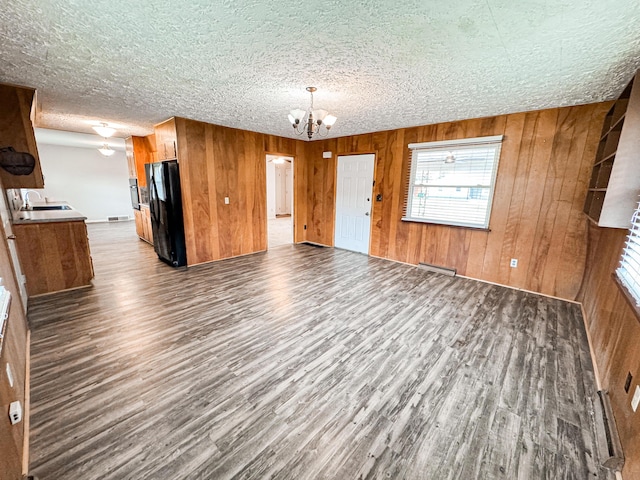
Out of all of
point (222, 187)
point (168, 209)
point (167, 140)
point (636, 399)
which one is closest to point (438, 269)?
point (636, 399)

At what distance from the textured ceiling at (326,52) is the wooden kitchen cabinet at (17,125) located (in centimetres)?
21

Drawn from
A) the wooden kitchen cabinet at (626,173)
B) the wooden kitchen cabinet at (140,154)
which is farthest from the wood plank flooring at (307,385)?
the wooden kitchen cabinet at (140,154)

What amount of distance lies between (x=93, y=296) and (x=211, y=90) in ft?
9.59

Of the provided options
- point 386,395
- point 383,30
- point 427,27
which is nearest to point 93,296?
point 386,395

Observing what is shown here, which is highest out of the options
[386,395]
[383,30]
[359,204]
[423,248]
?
[383,30]

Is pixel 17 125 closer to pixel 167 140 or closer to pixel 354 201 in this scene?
pixel 167 140

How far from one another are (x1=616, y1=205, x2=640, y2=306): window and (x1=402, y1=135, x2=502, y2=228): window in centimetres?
194

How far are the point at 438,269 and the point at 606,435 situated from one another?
292 cm

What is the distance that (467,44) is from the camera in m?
1.81

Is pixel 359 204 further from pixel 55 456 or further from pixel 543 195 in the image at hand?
pixel 55 456

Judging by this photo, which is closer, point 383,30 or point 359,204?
point 383,30

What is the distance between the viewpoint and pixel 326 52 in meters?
1.94

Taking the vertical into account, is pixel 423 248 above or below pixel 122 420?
above

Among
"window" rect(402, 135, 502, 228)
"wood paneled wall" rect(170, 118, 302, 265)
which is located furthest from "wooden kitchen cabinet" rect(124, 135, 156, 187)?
"window" rect(402, 135, 502, 228)
